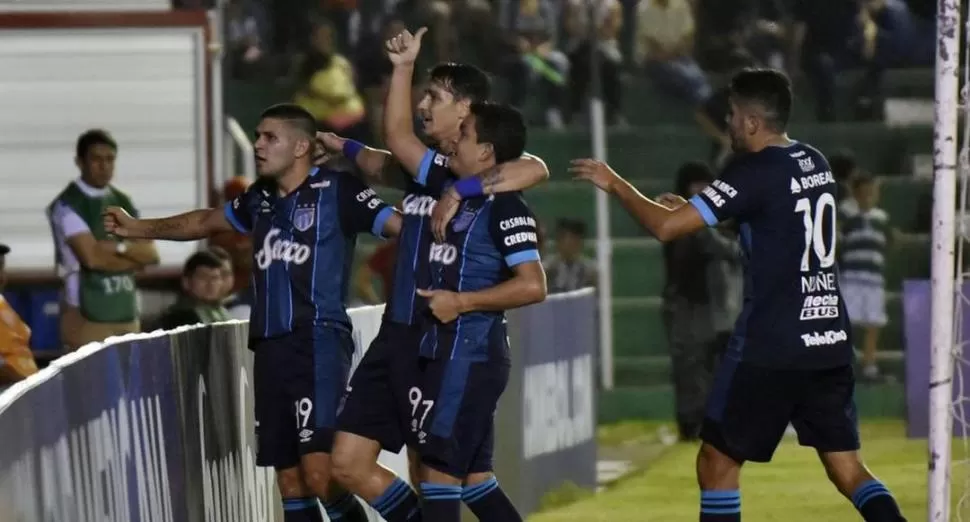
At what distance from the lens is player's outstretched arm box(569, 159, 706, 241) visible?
6922 millimetres

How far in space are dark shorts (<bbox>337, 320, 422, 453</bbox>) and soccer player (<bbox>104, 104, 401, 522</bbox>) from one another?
198mm

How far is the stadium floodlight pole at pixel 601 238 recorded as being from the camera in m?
17.9

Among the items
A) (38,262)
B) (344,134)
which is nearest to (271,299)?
(38,262)

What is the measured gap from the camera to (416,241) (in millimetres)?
7250

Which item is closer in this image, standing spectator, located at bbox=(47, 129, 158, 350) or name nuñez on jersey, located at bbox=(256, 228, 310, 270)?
name nuñez on jersey, located at bbox=(256, 228, 310, 270)

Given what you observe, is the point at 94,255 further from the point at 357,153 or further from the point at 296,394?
the point at 296,394

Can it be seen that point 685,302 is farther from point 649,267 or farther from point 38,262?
point 38,262

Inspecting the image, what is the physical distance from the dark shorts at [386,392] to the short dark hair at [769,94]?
1.42 m

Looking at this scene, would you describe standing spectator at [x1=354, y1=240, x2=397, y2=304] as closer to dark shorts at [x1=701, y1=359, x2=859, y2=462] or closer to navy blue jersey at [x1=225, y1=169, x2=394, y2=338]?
navy blue jersey at [x1=225, y1=169, x2=394, y2=338]

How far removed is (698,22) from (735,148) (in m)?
13.6

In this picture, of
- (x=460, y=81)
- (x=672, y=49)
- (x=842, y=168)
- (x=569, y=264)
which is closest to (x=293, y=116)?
(x=460, y=81)

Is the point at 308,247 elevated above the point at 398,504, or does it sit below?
above

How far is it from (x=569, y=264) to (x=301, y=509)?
30.7 ft

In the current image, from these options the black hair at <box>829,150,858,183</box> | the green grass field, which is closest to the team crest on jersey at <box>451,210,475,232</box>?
the green grass field
